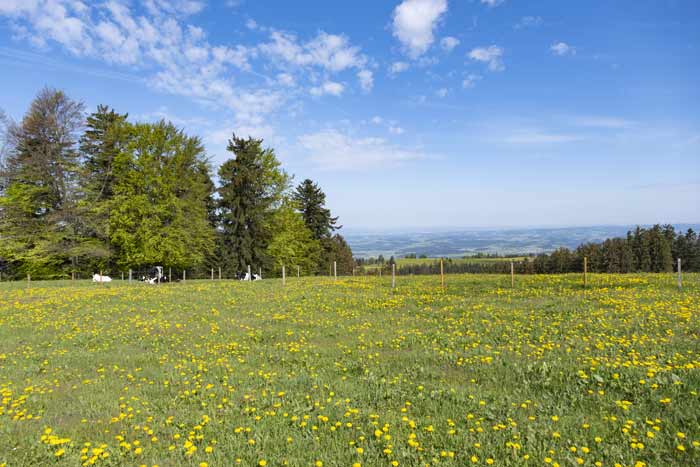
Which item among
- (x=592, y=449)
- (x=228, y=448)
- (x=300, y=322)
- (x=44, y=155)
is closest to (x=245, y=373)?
(x=228, y=448)

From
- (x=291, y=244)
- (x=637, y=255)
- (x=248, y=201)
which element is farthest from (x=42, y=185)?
(x=637, y=255)

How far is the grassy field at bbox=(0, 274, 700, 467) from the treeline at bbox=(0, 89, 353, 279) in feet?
75.9

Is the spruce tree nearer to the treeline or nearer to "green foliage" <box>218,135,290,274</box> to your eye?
the treeline

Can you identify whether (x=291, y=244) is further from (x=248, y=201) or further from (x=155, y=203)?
(x=155, y=203)

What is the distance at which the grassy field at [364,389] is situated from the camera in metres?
4.81

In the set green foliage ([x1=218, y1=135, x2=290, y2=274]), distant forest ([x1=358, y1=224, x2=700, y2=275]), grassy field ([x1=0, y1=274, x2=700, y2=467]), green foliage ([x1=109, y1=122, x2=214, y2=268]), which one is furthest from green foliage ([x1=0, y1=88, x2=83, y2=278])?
distant forest ([x1=358, y1=224, x2=700, y2=275])

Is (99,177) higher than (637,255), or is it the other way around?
(99,177)

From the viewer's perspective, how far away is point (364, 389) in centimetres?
687

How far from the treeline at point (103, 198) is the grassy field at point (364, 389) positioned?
23123mm

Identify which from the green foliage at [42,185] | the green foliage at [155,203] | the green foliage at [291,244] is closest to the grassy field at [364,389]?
the green foliage at [155,203]

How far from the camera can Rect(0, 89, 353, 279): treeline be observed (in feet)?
114

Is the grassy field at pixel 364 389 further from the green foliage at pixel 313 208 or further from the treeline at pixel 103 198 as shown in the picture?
the green foliage at pixel 313 208

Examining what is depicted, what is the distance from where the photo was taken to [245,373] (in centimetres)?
805

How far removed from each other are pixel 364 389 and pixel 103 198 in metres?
40.3
